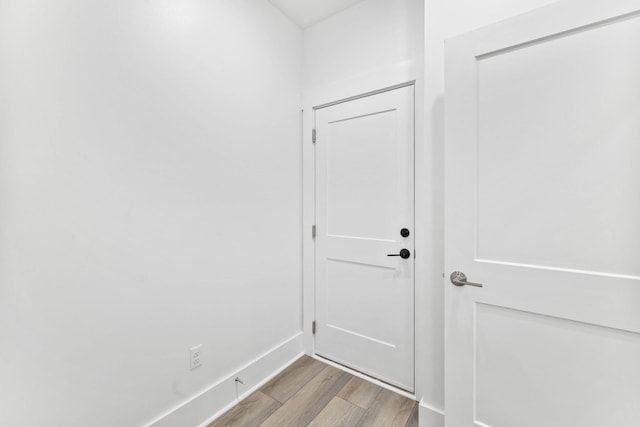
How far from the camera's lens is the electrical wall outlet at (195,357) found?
151cm

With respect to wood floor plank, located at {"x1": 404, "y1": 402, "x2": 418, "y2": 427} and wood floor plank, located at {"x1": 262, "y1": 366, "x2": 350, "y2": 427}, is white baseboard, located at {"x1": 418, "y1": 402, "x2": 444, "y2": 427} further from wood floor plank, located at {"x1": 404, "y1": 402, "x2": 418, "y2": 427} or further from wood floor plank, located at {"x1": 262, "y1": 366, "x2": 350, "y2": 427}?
wood floor plank, located at {"x1": 262, "y1": 366, "x2": 350, "y2": 427}

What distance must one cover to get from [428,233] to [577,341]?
743 millimetres

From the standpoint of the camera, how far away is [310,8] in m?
2.07

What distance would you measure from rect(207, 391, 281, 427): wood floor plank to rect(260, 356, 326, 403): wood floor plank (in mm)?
57

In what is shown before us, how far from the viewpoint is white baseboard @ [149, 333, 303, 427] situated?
4.73 feet

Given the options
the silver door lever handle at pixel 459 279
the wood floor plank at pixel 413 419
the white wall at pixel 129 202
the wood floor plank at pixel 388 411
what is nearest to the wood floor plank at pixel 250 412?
the white wall at pixel 129 202

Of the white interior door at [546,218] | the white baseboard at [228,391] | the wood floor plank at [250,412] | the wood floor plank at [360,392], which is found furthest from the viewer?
the wood floor plank at [360,392]

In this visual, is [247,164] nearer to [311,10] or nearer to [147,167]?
[147,167]

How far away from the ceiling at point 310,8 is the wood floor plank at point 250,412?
9.16 ft

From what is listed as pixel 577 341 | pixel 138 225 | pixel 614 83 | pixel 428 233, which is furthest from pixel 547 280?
pixel 138 225

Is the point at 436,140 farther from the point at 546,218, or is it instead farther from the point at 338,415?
the point at 338,415

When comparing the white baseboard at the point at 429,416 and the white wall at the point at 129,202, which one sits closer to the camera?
the white wall at the point at 129,202

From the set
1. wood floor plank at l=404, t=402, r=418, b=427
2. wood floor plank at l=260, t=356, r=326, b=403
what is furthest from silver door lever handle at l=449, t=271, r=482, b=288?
wood floor plank at l=260, t=356, r=326, b=403

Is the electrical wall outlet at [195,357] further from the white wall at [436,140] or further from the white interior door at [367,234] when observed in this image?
the white wall at [436,140]
